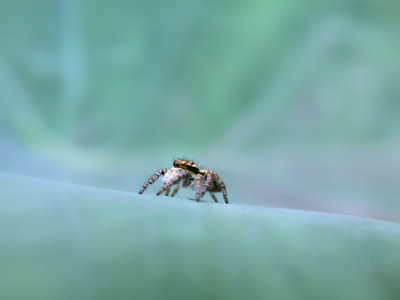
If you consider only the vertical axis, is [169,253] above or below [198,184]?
below

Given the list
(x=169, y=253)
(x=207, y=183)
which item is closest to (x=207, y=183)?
(x=207, y=183)

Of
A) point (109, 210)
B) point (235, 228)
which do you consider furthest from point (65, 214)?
point (235, 228)

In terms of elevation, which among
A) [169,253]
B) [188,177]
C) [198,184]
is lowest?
[169,253]

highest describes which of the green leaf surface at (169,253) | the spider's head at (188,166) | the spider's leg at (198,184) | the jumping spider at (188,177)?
the spider's head at (188,166)

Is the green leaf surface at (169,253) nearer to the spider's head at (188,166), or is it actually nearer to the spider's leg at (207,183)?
the spider's leg at (207,183)

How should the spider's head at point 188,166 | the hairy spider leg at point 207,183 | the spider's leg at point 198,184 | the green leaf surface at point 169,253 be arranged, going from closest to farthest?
1. the green leaf surface at point 169,253
2. the spider's leg at point 198,184
3. the hairy spider leg at point 207,183
4. the spider's head at point 188,166

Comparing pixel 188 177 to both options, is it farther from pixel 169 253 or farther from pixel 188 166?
pixel 169 253

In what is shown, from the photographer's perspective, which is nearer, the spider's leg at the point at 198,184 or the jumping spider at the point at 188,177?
the spider's leg at the point at 198,184

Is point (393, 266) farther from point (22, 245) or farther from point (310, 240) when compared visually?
point (22, 245)

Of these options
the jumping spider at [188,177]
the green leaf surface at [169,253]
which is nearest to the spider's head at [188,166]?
the jumping spider at [188,177]

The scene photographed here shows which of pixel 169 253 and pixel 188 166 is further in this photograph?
pixel 188 166
